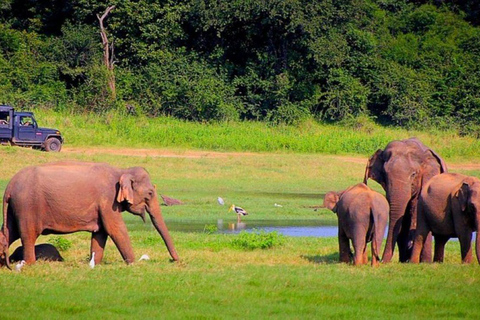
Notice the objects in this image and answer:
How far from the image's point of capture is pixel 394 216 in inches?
623

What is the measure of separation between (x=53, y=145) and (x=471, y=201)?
962 inches

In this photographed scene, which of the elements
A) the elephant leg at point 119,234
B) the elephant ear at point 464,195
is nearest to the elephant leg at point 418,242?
the elephant ear at point 464,195

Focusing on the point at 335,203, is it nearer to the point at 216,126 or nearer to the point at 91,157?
the point at 91,157

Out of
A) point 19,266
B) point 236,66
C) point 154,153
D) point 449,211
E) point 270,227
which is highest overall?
point 236,66

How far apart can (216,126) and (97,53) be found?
873cm

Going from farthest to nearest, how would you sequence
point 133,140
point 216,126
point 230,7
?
point 230,7 < point 216,126 < point 133,140

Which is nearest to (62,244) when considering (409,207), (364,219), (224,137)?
(364,219)

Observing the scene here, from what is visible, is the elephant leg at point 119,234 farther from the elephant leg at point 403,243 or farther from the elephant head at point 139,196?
the elephant leg at point 403,243

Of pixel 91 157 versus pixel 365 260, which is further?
pixel 91 157

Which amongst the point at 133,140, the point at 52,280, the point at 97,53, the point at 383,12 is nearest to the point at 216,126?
the point at 133,140

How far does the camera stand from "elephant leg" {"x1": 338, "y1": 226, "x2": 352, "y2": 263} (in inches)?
614

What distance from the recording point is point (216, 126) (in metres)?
42.2

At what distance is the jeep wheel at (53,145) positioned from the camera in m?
36.2

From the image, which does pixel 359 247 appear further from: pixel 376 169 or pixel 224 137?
pixel 224 137
